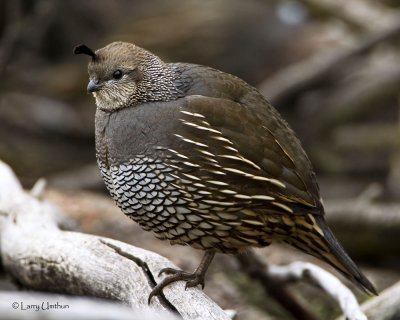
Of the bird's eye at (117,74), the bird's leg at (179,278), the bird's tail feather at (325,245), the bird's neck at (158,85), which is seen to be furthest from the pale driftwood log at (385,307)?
the bird's eye at (117,74)

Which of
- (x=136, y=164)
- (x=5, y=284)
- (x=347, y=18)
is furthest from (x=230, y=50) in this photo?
(x=136, y=164)

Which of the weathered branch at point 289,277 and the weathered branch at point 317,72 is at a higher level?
the weathered branch at point 317,72

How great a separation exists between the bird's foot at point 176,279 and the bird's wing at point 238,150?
51cm

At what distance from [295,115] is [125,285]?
5.50 m

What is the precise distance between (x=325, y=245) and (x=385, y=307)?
1.57 feet

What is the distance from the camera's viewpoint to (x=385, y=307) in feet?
16.2

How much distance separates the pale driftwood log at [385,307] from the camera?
4.87 m

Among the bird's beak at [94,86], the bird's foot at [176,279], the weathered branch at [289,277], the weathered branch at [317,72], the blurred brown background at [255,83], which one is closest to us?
the bird's foot at [176,279]

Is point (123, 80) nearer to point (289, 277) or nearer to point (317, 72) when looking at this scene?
point (289, 277)

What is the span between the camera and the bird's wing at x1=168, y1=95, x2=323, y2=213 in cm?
488

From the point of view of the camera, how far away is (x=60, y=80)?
1187 cm

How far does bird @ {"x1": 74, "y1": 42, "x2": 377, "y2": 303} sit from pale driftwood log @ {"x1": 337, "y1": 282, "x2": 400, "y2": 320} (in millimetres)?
127

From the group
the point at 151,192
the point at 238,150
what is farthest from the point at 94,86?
the point at 238,150

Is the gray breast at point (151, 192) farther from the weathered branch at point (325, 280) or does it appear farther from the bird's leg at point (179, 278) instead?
the weathered branch at point (325, 280)
